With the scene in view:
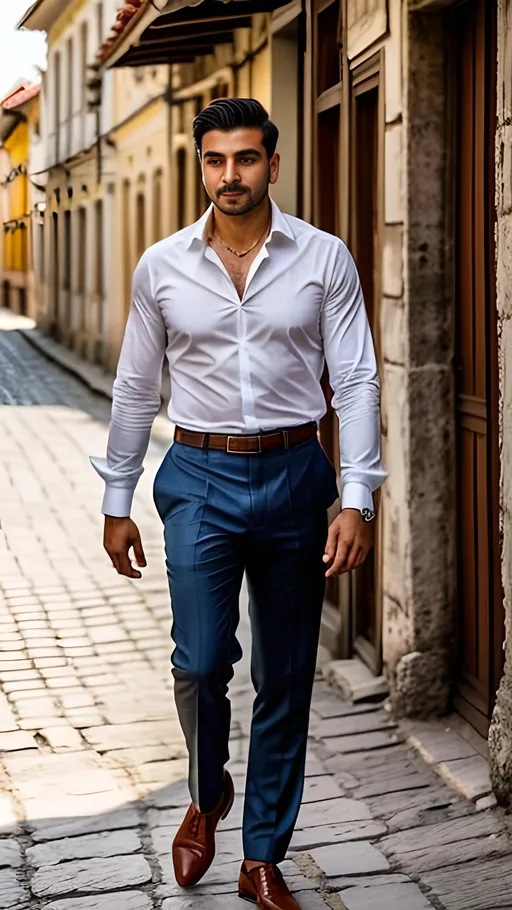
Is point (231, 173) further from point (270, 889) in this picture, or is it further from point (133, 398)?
point (270, 889)

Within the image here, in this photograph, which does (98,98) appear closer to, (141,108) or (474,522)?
(141,108)

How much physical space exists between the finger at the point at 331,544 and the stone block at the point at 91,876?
4.16 ft

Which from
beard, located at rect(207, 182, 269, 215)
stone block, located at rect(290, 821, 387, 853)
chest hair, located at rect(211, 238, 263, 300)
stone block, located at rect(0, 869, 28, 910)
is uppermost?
beard, located at rect(207, 182, 269, 215)

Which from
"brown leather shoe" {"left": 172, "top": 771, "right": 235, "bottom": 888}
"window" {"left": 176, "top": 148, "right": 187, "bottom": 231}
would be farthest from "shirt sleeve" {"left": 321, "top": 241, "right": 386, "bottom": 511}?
"window" {"left": 176, "top": 148, "right": 187, "bottom": 231}

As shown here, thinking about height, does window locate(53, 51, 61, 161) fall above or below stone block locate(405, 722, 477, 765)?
above

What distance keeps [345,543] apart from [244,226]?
0.85 meters

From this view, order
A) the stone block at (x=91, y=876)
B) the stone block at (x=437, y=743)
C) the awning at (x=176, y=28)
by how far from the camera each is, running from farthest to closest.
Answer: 1. the awning at (x=176, y=28)
2. the stone block at (x=437, y=743)
3. the stone block at (x=91, y=876)

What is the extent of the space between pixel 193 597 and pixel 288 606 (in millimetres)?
257

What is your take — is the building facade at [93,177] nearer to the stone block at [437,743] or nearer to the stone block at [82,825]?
the stone block at [437,743]

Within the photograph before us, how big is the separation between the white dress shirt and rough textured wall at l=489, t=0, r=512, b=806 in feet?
3.29

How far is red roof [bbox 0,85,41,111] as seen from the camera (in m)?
36.4

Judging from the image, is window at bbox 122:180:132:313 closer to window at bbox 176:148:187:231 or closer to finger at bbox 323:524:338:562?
window at bbox 176:148:187:231

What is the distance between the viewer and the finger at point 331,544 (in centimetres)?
387

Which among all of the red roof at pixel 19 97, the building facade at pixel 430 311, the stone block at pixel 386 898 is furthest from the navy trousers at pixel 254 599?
the red roof at pixel 19 97
